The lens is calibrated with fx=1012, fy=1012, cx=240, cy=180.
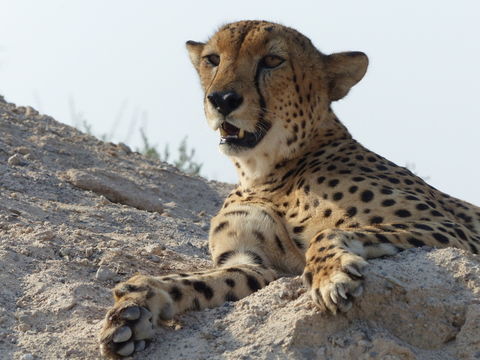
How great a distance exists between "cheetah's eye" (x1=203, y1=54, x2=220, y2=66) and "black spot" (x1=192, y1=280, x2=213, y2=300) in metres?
1.12

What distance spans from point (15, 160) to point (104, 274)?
1.82 m

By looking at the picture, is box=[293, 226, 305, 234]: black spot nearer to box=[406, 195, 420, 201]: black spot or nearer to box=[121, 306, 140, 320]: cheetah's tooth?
box=[406, 195, 420, 201]: black spot

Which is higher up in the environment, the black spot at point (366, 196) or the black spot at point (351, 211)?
the black spot at point (366, 196)

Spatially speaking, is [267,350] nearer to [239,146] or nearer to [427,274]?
[427,274]

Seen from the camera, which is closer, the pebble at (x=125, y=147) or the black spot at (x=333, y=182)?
the black spot at (x=333, y=182)

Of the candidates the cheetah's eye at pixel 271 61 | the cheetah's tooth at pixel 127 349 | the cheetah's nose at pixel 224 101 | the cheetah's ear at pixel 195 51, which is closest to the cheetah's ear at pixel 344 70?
the cheetah's eye at pixel 271 61

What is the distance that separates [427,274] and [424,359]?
0.92 feet

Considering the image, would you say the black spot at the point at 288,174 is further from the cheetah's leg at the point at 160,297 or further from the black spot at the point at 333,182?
the cheetah's leg at the point at 160,297

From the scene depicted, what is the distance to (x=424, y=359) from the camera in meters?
2.68

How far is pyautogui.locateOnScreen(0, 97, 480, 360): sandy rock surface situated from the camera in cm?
272

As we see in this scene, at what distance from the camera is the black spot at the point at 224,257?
12.7 feet

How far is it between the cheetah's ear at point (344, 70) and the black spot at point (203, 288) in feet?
4.19

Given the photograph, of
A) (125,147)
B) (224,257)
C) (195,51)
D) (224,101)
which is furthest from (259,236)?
(125,147)

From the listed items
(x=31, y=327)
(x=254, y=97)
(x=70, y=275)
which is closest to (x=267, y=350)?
(x=31, y=327)
